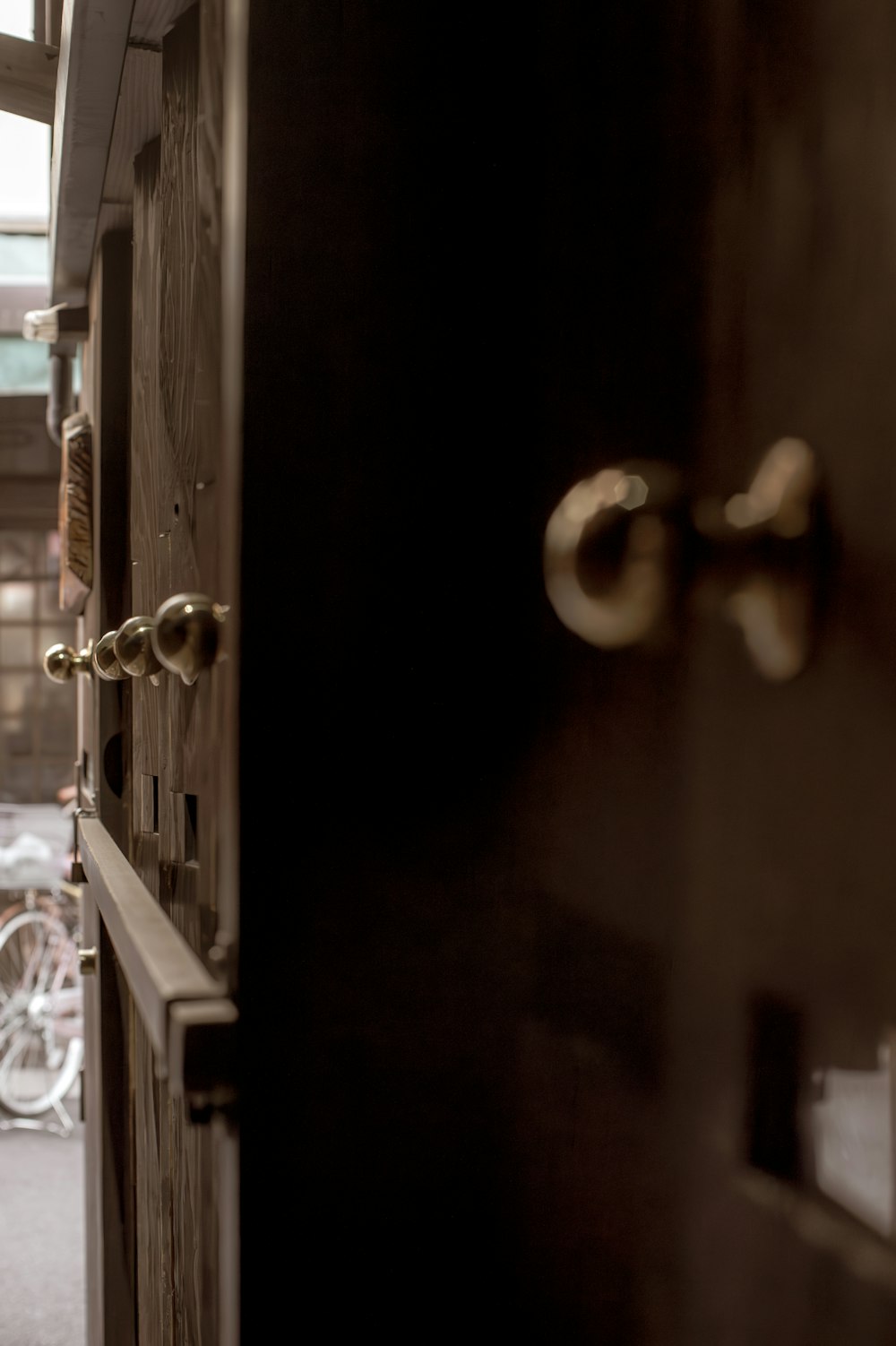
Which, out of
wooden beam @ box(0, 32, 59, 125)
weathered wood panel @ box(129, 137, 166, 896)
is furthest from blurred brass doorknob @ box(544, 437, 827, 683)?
wooden beam @ box(0, 32, 59, 125)

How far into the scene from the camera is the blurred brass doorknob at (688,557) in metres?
0.34

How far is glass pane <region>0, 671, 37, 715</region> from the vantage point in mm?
5121

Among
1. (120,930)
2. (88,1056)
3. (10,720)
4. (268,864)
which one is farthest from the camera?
(10,720)

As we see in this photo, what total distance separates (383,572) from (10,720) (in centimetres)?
505

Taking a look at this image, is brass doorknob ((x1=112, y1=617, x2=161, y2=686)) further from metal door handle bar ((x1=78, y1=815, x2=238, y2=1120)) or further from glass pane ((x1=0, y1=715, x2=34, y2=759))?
glass pane ((x1=0, y1=715, x2=34, y2=759))

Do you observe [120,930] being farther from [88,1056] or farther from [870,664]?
[88,1056]

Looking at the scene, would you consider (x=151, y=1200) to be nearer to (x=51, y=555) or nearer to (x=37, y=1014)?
(x=37, y=1014)

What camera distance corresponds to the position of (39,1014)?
4.07m

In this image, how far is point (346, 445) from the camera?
0.47 metres

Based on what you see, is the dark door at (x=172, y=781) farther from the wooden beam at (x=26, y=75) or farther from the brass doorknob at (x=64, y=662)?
the wooden beam at (x=26, y=75)

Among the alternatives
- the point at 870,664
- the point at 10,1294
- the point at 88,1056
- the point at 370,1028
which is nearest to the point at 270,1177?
the point at 370,1028

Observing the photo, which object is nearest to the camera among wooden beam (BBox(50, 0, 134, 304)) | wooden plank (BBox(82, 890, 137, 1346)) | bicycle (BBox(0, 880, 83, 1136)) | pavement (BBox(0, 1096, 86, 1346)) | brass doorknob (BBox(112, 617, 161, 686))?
brass doorknob (BBox(112, 617, 161, 686))

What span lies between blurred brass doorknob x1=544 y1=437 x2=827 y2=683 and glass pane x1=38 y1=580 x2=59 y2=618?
5.03 m

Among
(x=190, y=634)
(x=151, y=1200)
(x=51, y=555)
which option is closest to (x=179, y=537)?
(x=190, y=634)
